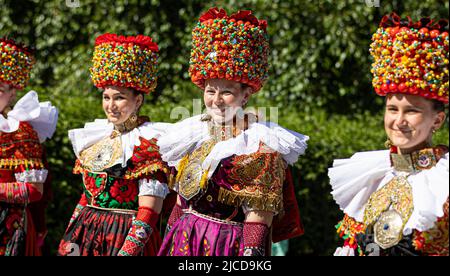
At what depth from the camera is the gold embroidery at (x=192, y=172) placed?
13.7 feet

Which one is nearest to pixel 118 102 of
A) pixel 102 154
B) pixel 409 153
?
pixel 102 154

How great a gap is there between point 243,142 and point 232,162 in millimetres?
121

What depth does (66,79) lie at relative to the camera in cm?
1014

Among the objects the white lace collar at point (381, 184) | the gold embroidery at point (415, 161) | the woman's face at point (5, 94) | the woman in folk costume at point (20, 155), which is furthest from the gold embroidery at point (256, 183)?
the woman's face at point (5, 94)

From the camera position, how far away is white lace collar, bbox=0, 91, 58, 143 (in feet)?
16.6

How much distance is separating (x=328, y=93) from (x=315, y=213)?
2931 millimetres

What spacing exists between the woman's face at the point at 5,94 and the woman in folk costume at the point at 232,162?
1485 mm

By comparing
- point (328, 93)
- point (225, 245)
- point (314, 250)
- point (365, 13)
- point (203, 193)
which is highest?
point (365, 13)

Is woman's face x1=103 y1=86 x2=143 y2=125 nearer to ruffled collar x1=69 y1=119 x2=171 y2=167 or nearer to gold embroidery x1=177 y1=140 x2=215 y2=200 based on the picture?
ruffled collar x1=69 y1=119 x2=171 y2=167

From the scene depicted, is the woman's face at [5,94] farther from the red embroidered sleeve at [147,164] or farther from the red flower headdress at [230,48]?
the red flower headdress at [230,48]

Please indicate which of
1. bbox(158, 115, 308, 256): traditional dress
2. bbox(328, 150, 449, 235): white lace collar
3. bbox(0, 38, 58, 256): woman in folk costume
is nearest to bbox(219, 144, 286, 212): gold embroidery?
bbox(158, 115, 308, 256): traditional dress

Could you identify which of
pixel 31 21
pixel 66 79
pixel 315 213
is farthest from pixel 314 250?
pixel 31 21
